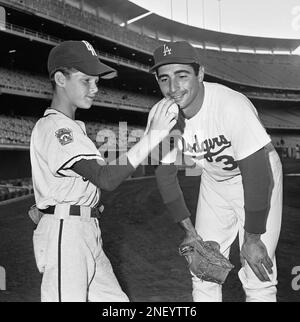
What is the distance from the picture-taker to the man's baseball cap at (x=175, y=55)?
2395 mm

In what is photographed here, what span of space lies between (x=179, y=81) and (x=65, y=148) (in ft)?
3.15

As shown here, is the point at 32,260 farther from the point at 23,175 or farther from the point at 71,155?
the point at 23,175

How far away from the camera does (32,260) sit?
5059 mm

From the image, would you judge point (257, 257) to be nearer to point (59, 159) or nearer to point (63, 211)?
point (63, 211)

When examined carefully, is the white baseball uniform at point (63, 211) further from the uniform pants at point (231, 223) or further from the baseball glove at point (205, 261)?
the uniform pants at point (231, 223)

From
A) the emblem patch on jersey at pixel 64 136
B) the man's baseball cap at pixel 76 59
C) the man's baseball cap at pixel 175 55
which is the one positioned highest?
the man's baseball cap at pixel 175 55

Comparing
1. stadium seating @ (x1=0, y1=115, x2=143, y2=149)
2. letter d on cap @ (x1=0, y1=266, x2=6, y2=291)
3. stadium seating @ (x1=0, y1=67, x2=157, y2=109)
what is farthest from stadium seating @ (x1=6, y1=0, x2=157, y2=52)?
letter d on cap @ (x1=0, y1=266, x2=6, y2=291)

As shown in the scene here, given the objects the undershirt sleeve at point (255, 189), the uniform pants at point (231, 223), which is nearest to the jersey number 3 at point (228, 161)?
the uniform pants at point (231, 223)

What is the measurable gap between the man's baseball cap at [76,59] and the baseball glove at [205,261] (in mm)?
1276

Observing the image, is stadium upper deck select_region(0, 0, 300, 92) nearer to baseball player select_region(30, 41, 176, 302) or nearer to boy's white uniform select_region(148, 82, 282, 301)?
boy's white uniform select_region(148, 82, 282, 301)

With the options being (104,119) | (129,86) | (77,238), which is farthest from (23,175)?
(77,238)

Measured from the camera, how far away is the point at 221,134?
249 centimetres

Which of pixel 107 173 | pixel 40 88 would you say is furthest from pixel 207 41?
pixel 107 173
